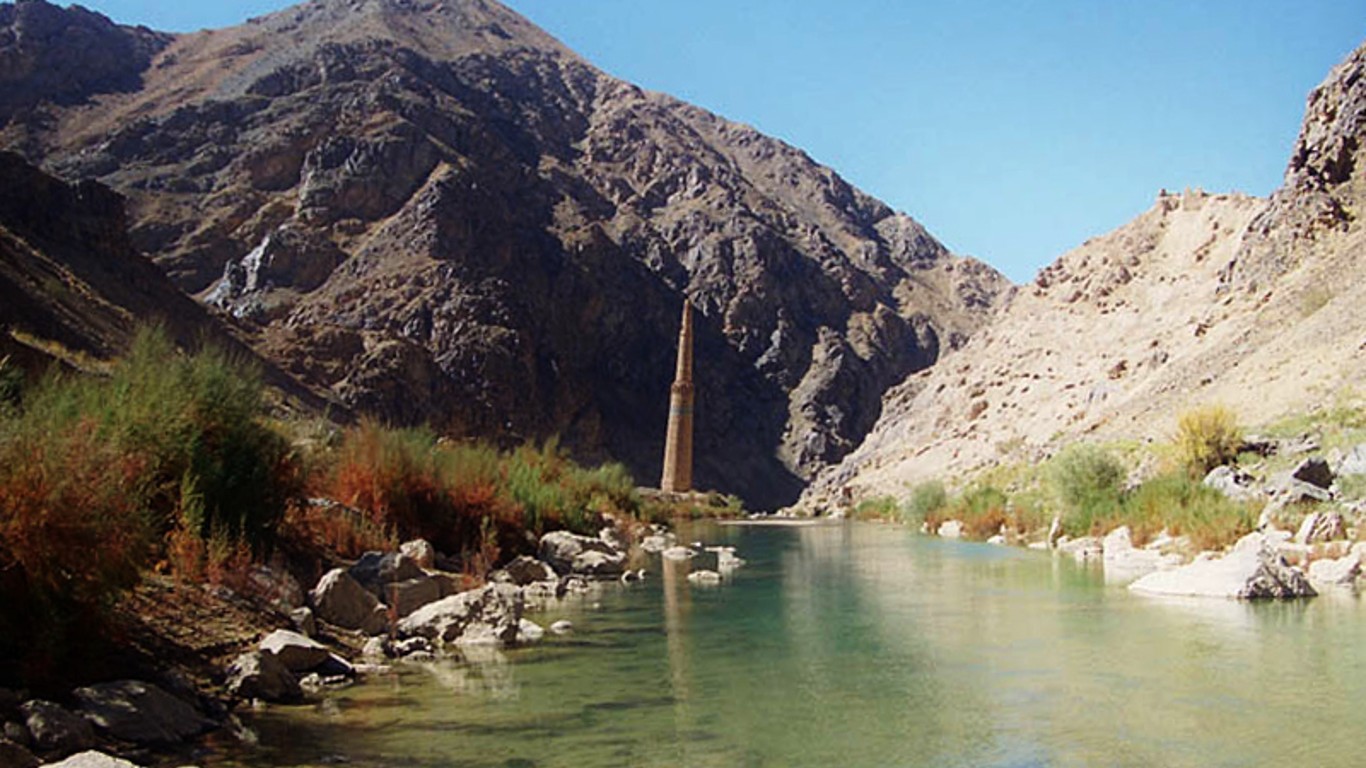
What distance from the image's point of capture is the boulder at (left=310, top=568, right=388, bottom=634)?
40.9 feet

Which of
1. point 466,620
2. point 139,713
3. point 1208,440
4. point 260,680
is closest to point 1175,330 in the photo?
point 1208,440

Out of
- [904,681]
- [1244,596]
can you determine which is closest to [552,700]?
[904,681]

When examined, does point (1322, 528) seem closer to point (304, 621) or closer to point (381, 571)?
point (381, 571)

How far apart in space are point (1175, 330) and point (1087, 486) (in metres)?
19.6

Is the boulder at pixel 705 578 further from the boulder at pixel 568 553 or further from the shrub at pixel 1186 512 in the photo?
the shrub at pixel 1186 512

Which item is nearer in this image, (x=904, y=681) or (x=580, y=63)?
(x=904, y=681)

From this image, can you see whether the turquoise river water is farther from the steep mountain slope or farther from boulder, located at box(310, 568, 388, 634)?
the steep mountain slope

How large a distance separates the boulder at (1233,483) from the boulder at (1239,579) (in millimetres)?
4887

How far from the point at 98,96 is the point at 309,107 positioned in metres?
16.3

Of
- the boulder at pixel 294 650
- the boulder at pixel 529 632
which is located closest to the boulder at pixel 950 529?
the boulder at pixel 529 632

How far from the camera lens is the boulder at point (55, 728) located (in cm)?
714

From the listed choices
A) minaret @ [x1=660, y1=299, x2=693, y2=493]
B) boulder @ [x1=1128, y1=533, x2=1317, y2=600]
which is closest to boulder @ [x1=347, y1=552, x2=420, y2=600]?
boulder @ [x1=1128, y1=533, x2=1317, y2=600]

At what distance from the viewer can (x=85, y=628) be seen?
8.45 meters

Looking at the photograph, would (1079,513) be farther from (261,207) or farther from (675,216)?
(675,216)
